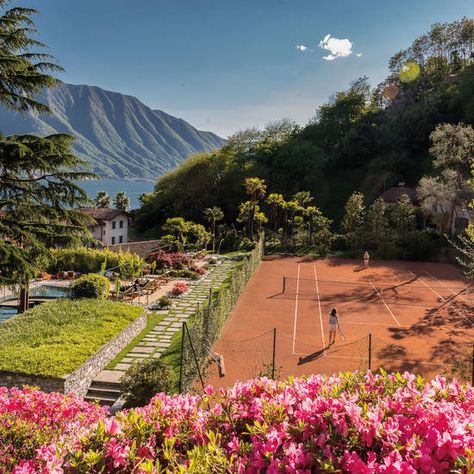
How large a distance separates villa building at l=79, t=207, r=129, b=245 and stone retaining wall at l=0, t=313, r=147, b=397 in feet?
118

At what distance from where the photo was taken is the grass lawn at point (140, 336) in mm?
14195

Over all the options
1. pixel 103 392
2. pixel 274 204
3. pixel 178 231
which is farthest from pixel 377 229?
pixel 103 392

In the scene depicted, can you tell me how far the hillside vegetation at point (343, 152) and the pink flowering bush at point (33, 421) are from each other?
47.0 metres

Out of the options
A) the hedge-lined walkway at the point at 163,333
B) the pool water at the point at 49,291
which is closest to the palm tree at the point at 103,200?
the pool water at the point at 49,291

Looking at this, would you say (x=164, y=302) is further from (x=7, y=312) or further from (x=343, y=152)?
(x=343, y=152)

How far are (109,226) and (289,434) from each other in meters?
49.8

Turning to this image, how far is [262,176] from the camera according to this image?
5553cm

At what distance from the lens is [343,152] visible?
64875 millimetres

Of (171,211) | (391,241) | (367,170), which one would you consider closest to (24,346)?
(391,241)

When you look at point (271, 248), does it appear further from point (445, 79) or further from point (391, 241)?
point (445, 79)

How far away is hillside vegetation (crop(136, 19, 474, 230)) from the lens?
54.3m

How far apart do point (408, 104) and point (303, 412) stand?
6741 centimetres

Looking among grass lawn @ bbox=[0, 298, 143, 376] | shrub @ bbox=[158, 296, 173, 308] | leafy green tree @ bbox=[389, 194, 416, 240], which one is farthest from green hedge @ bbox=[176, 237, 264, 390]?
leafy green tree @ bbox=[389, 194, 416, 240]

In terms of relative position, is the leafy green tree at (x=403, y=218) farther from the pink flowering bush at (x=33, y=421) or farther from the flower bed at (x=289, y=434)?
the pink flowering bush at (x=33, y=421)
